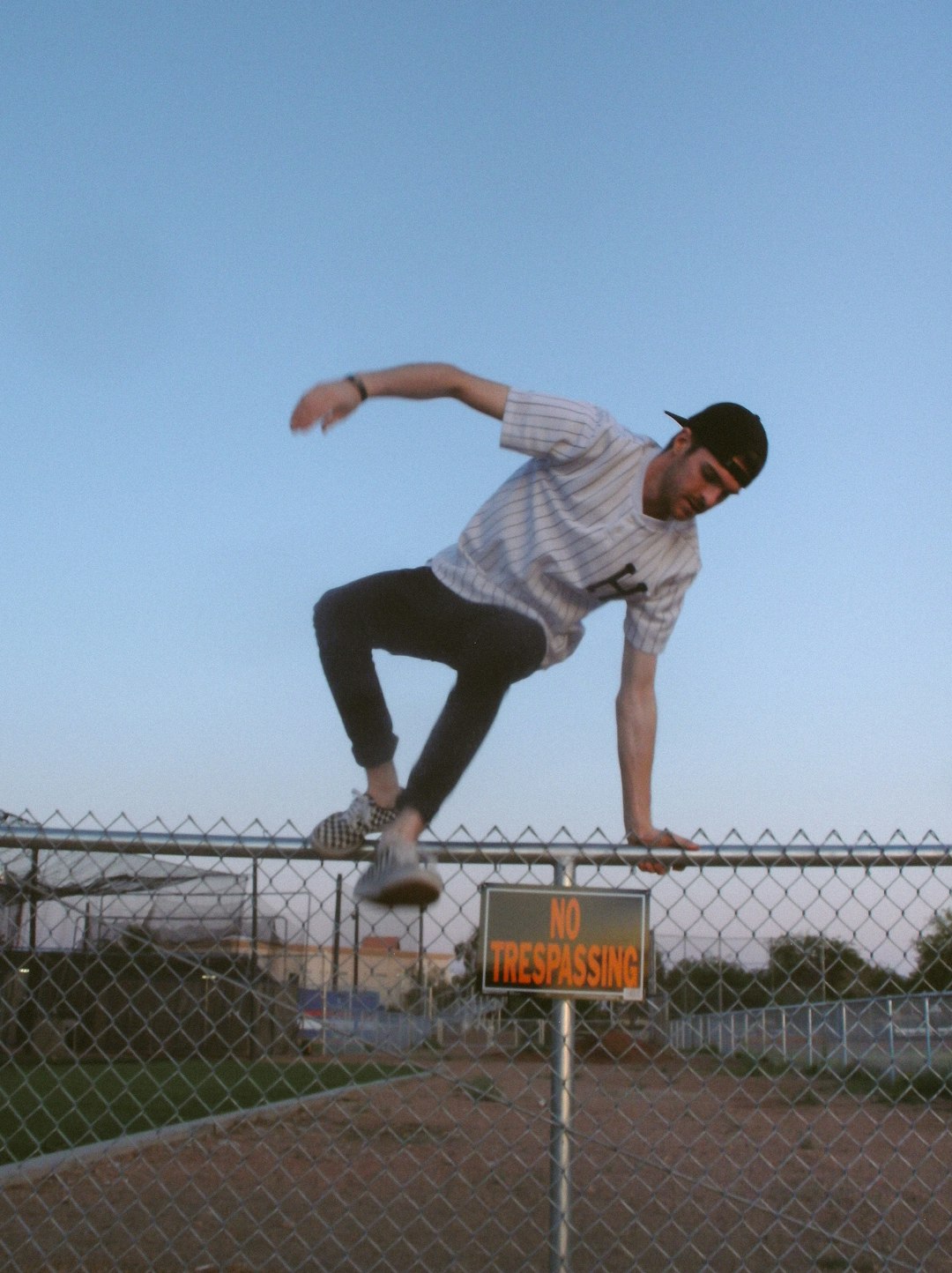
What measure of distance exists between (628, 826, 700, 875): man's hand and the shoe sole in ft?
1.65

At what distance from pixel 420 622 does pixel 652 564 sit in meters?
0.65

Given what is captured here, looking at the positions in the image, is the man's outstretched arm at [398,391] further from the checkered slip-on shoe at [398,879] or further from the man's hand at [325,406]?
the checkered slip-on shoe at [398,879]

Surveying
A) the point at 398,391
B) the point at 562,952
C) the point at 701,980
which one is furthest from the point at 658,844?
the point at 398,391

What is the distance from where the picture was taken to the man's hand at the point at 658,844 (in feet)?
9.06

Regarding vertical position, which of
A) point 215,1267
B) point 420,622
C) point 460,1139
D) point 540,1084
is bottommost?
point 540,1084

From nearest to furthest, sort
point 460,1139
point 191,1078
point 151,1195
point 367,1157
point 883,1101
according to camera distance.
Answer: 1. point 151,1195
2. point 367,1157
3. point 460,1139
4. point 883,1101
5. point 191,1078

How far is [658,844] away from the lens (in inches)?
114

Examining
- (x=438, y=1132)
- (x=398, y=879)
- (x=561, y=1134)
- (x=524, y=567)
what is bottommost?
(x=438, y=1132)

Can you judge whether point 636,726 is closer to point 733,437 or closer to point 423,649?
point 423,649

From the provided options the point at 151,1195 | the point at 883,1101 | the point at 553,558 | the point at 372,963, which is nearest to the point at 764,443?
the point at 553,558

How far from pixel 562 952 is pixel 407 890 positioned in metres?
0.37

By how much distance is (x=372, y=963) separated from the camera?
3.27m

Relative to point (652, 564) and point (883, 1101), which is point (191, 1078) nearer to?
point (883, 1101)

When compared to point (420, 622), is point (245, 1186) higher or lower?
lower
